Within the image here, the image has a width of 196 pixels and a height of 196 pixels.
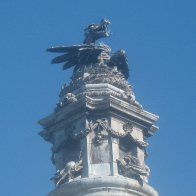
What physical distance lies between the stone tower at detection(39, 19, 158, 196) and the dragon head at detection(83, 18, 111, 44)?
4.49 ft

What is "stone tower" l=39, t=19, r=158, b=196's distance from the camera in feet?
175

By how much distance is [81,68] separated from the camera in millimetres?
59594

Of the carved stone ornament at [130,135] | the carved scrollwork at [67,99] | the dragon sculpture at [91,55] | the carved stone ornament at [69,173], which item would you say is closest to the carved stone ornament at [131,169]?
the carved stone ornament at [130,135]

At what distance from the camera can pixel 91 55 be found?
60.1 m

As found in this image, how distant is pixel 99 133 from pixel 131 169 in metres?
2.70

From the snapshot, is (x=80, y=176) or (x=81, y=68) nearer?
(x=80, y=176)

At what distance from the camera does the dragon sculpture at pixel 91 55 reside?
59.9 m

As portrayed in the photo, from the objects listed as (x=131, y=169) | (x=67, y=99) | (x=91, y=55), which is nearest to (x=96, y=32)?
(x=91, y=55)

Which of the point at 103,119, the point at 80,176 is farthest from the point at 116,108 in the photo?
the point at 80,176

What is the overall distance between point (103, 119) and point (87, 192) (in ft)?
16.2

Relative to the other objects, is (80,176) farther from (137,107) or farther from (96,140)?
(137,107)

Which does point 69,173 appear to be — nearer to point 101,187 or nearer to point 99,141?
point 101,187

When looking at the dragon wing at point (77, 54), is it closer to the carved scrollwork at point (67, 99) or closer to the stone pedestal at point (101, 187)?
the carved scrollwork at point (67, 99)

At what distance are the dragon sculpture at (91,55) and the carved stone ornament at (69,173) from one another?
7949 millimetres
